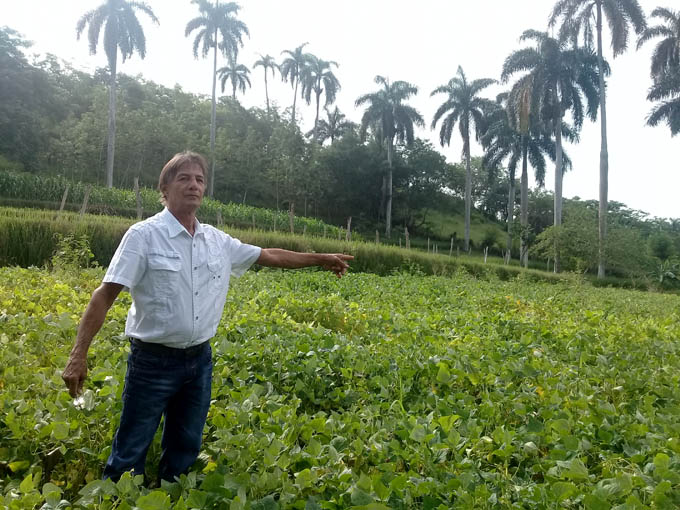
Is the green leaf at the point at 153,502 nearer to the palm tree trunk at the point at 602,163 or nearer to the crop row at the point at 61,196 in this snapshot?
the crop row at the point at 61,196

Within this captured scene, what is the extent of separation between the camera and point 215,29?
3381 cm

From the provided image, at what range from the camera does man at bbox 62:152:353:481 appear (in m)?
2.02

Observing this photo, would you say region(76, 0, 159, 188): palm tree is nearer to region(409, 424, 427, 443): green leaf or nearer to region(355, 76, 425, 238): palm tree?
region(355, 76, 425, 238): palm tree

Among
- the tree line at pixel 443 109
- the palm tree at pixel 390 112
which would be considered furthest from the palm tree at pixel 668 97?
the palm tree at pixel 390 112

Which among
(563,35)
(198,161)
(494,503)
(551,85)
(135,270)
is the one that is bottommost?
(494,503)

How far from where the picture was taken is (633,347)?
4.89m

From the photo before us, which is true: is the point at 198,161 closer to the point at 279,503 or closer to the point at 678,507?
the point at 279,503

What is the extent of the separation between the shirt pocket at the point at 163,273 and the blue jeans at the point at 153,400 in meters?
0.27

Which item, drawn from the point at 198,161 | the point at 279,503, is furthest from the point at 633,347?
the point at 198,161

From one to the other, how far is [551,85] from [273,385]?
1219 inches

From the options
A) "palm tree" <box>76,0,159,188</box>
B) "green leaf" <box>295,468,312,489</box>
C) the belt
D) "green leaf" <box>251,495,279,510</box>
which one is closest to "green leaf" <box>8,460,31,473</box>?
the belt

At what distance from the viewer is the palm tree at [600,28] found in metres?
25.7

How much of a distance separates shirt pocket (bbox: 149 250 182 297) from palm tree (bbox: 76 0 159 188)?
2708 centimetres

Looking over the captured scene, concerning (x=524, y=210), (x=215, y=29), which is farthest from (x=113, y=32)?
(x=524, y=210)
